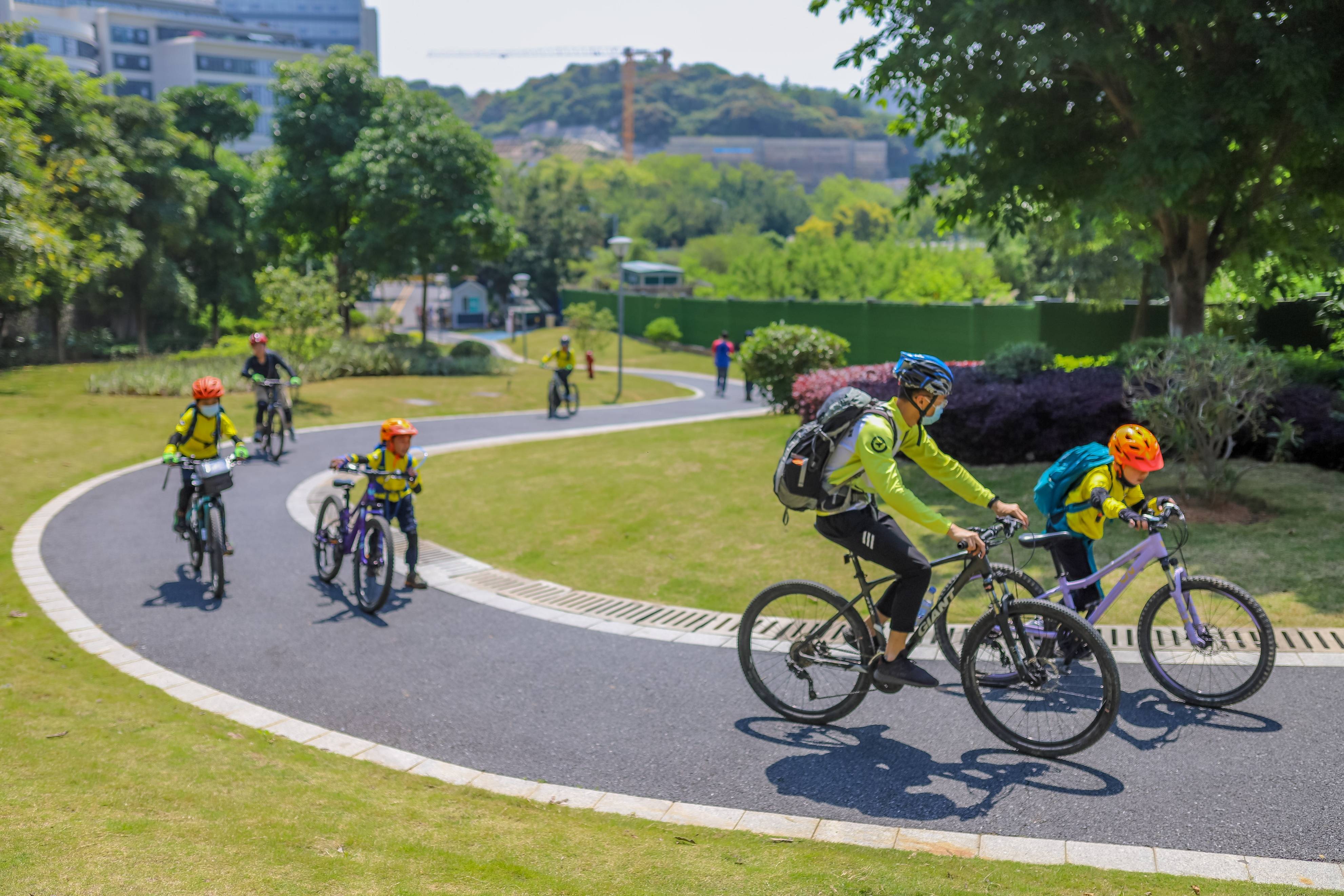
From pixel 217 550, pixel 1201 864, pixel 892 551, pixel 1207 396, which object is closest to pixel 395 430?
pixel 217 550

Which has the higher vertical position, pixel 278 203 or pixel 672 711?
pixel 278 203

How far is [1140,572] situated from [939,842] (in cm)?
237

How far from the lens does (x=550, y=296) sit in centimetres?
7688

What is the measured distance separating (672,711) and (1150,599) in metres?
2.98

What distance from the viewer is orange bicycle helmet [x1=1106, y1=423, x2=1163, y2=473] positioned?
19.1 ft

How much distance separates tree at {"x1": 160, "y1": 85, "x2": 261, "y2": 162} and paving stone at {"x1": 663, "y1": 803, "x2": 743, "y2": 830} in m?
48.3

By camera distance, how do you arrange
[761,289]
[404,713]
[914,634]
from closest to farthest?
[914,634]
[404,713]
[761,289]

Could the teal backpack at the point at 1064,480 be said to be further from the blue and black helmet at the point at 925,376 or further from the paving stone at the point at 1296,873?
the paving stone at the point at 1296,873

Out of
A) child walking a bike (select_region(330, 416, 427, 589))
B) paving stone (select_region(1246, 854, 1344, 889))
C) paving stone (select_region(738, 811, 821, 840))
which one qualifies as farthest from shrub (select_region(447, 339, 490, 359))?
paving stone (select_region(1246, 854, 1344, 889))

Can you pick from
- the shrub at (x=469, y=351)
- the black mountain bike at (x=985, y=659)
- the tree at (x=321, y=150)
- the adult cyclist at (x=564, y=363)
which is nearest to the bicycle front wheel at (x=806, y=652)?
the black mountain bike at (x=985, y=659)

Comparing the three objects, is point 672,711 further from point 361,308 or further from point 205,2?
point 205,2

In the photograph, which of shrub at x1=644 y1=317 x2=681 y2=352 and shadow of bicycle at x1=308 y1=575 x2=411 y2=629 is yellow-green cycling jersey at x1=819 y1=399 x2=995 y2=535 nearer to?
shadow of bicycle at x1=308 y1=575 x2=411 y2=629

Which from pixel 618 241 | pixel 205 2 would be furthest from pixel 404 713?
pixel 205 2

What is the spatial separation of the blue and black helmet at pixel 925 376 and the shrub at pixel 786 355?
13419mm
